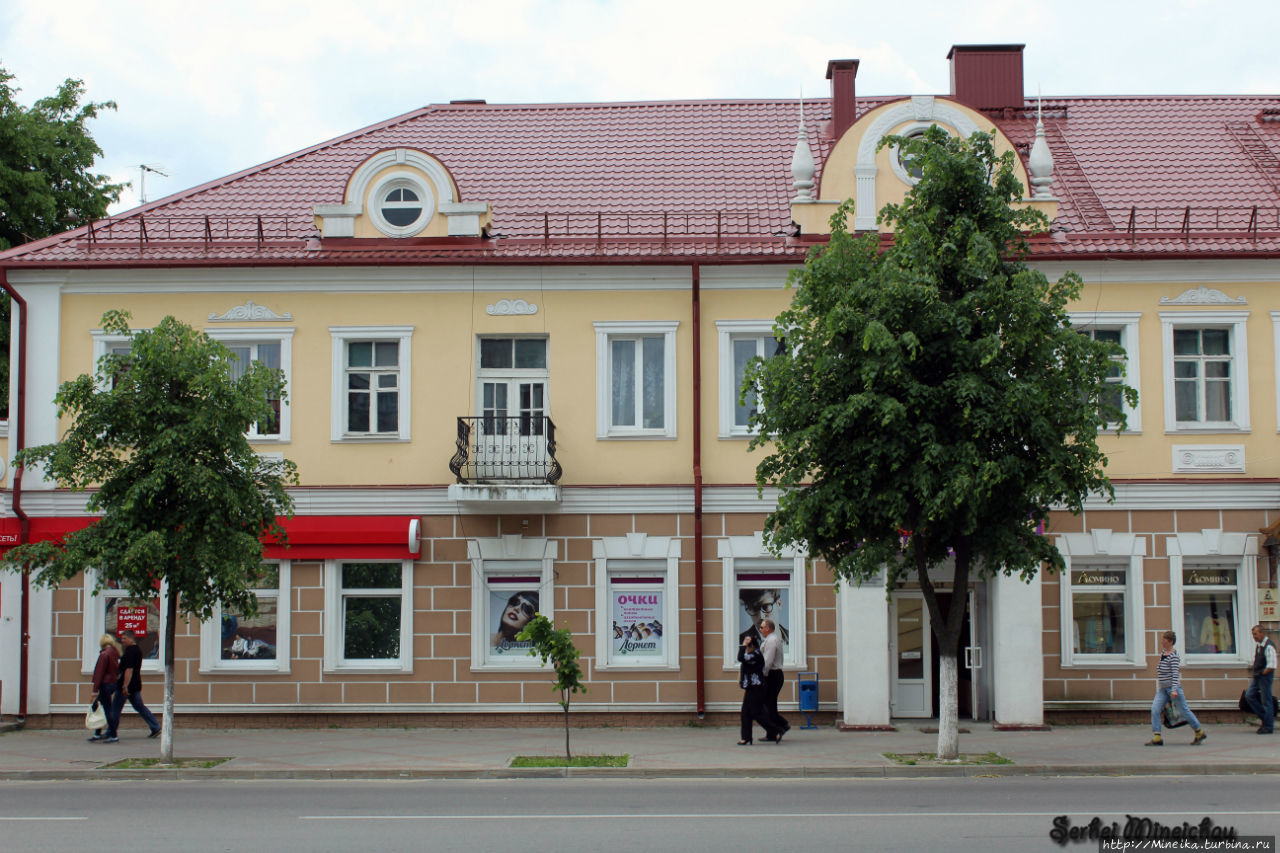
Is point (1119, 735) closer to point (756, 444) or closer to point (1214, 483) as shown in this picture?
point (1214, 483)

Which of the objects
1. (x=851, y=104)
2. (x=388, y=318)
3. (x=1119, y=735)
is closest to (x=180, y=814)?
(x=388, y=318)

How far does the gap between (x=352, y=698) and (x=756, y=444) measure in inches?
315

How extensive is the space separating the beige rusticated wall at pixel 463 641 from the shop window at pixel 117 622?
0.50 feet

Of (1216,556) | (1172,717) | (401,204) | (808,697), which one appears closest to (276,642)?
(401,204)

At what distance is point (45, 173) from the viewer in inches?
1130

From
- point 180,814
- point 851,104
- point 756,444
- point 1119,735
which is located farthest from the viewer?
point 851,104

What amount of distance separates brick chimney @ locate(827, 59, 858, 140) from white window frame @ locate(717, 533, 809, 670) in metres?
7.87

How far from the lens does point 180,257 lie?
20.4 metres

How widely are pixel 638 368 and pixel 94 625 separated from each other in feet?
30.4

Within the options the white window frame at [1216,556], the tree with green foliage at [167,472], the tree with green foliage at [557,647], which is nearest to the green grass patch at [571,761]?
the tree with green foliage at [557,647]

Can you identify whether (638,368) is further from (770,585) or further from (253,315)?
(253,315)

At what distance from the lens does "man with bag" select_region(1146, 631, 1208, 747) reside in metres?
16.9

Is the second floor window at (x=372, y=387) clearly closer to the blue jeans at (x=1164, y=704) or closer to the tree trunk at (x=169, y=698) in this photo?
the tree trunk at (x=169, y=698)

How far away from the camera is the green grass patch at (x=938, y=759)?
602 inches
